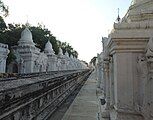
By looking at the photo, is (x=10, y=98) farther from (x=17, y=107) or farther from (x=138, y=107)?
(x=138, y=107)

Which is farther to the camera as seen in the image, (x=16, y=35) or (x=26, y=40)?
(x=16, y=35)

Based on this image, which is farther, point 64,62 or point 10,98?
point 64,62

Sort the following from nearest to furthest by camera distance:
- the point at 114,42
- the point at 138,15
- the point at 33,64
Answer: the point at 114,42, the point at 138,15, the point at 33,64

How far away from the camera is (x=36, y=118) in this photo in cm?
888

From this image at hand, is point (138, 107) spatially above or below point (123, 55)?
below

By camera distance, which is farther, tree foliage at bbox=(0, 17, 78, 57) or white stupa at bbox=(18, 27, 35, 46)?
tree foliage at bbox=(0, 17, 78, 57)

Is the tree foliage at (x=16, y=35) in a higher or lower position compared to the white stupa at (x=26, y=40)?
higher

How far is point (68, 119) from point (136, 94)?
5.56 metres

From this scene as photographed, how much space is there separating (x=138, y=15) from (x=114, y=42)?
1.03 m

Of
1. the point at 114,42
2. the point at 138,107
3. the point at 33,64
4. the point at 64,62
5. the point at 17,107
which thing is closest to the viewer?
the point at 138,107

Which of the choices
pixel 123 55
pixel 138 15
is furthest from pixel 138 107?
pixel 138 15

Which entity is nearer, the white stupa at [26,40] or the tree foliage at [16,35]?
the white stupa at [26,40]

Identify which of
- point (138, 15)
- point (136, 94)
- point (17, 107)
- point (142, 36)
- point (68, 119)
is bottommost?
point (68, 119)

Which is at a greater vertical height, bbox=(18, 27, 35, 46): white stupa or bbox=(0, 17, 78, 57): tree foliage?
bbox=(0, 17, 78, 57): tree foliage
